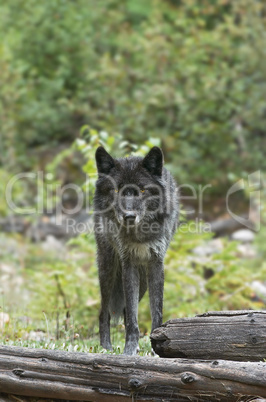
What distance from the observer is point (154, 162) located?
5008 millimetres

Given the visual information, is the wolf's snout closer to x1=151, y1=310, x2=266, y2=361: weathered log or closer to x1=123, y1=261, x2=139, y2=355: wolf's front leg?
x1=123, y1=261, x2=139, y2=355: wolf's front leg

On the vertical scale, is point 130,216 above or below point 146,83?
below

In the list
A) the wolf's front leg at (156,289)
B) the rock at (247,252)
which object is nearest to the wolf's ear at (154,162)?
the wolf's front leg at (156,289)

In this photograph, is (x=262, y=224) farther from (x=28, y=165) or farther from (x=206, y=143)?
(x=28, y=165)

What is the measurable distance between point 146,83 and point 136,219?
10490mm

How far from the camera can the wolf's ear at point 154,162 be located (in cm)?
493

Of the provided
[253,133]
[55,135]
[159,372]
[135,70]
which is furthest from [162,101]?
[159,372]

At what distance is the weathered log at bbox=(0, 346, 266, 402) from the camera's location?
350 centimetres

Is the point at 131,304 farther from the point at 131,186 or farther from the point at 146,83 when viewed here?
the point at 146,83

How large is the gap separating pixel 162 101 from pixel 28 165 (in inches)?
175

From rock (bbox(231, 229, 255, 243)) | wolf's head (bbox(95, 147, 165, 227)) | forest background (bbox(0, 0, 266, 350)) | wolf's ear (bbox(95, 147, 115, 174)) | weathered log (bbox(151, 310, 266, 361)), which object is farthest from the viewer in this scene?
forest background (bbox(0, 0, 266, 350))

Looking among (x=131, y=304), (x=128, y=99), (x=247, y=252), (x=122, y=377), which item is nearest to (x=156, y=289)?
(x=131, y=304)

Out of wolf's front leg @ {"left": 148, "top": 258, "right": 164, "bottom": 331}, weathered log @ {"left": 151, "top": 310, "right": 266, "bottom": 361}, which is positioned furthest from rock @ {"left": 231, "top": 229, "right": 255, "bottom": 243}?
weathered log @ {"left": 151, "top": 310, "right": 266, "bottom": 361}

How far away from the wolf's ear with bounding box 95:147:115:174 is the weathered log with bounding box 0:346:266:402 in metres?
1.93
